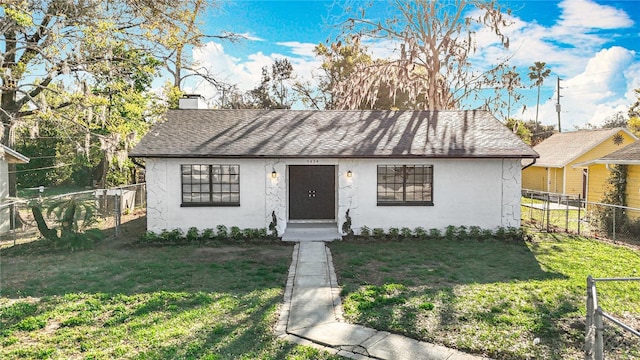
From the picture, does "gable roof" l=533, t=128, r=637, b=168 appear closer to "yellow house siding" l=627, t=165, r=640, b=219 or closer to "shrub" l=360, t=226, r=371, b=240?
"yellow house siding" l=627, t=165, r=640, b=219

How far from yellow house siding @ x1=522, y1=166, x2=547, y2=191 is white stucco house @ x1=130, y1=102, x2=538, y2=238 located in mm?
16039

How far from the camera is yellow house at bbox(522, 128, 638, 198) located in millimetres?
23031

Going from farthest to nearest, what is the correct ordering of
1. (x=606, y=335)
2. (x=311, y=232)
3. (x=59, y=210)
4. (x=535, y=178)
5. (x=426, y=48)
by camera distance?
(x=535, y=178) < (x=426, y=48) < (x=311, y=232) < (x=59, y=210) < (x=606, y=335)

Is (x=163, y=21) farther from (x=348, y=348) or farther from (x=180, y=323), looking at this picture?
(x=348, y=348)

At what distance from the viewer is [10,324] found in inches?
213

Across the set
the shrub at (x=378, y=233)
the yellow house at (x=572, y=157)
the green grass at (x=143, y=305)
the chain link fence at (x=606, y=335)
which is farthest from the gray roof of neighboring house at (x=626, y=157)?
the green grass at (x=143, y=305)

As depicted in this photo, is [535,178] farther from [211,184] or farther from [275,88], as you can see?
[211,184]

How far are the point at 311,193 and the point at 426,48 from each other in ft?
40.0

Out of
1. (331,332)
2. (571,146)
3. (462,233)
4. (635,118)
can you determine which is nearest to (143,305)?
(331,332)

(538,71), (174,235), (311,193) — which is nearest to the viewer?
(174,235)

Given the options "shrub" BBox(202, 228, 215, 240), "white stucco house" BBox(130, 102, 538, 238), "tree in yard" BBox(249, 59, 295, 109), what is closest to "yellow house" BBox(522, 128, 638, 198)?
"white stucco house" BBox(130, 102, 538, 238)

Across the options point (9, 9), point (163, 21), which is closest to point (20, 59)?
point (9, 9)

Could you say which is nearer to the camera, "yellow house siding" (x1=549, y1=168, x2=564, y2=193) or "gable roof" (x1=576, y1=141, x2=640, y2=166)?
"gable roof" (x1=576, y1=141, x2=640, y2=166)

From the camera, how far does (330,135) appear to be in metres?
12.8
